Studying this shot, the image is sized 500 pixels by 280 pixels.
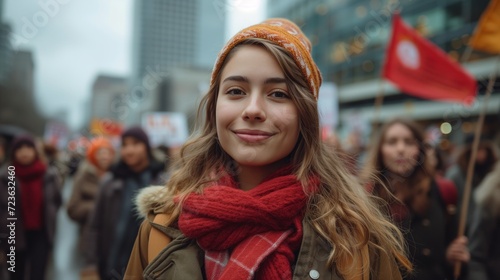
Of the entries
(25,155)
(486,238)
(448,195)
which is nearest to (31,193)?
(25,155)

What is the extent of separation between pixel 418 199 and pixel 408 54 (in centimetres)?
290

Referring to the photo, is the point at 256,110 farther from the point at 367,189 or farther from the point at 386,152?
the point at 386,152

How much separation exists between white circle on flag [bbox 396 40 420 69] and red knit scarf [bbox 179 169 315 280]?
4468 mm

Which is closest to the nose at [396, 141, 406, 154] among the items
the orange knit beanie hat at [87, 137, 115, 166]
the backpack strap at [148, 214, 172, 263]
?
the backpack strap at [148, 214, 172, 263]

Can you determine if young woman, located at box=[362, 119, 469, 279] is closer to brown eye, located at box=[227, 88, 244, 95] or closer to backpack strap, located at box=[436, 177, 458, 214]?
→ backpack strap, located at box=[436, 177, 458, 214]

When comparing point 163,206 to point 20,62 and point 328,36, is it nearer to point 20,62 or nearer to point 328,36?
point 20,62

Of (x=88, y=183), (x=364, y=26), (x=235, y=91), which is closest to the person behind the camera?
(x=235, y=91)

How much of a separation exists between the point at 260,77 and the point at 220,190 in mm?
437

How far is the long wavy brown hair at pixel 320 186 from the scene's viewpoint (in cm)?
151

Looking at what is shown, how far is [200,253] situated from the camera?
1.55m

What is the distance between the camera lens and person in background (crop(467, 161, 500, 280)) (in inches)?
120

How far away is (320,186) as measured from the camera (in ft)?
5.40

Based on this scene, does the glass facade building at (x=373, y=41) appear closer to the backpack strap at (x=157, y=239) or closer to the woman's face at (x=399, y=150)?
the woman's face at (x=399, y=150)

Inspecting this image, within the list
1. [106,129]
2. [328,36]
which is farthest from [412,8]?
[106,129]
